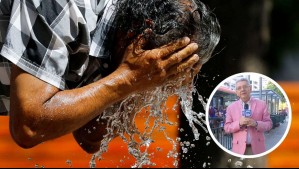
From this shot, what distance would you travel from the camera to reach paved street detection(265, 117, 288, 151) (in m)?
4.42

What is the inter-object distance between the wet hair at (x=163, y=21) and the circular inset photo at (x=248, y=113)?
0.60 metres

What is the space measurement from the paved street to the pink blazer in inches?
0.9

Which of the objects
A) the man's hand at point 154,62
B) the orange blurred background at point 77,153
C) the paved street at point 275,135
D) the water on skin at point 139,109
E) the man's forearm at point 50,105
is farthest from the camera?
the orange blurred background at point 77,153

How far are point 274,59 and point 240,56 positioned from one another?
1.87 metres

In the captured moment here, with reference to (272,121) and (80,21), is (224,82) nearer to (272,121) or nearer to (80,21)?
(272,121)

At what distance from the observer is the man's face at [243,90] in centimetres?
431

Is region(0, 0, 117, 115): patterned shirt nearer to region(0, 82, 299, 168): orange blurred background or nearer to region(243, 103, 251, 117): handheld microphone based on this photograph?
region(243, 103, 251, 117): handheld microphone

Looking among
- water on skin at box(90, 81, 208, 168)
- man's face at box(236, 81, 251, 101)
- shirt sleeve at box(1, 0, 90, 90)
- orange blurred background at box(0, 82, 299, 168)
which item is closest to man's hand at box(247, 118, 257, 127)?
man's face at box(236, 81, 251, 101)

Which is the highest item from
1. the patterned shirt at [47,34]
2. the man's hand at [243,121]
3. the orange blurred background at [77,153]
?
the patterned shirt at [47,34]

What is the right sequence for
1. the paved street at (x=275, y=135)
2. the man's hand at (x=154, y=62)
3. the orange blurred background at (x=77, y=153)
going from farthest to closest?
1. the orange blurred background at (x=77, y=153)
2. the paved street at (x=275, y=135)
3. the man's hand at (x=154, y=62)

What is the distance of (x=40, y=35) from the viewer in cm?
361

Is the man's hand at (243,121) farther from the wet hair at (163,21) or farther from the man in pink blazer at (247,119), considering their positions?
the wet hair at (163,21)

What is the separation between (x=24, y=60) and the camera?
358cm

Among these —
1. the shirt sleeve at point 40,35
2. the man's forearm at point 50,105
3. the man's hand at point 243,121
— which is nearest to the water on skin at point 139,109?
the man's hand at point 243,121
